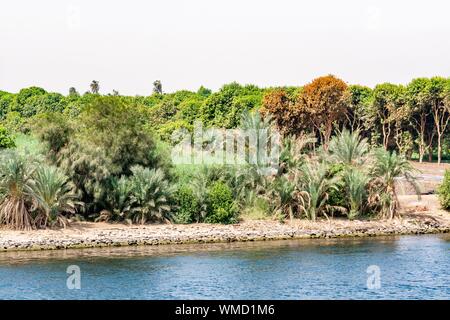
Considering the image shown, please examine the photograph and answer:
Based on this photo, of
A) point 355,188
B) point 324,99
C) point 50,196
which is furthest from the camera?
point 324,99

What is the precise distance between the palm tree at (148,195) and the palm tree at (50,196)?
122 inches

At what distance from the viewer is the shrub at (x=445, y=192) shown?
50281mm

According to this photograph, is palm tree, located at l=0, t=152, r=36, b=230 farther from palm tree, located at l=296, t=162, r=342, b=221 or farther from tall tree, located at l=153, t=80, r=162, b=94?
tall tree, located at l=153, t=80, r=162, b=94

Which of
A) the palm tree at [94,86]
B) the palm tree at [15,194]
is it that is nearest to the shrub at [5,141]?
the palm tree at [15,194]

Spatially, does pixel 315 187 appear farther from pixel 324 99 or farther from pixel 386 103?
pixel 386 103

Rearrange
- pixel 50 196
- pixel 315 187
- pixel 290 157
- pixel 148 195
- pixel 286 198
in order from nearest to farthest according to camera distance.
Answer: pixel 50 196, pixel 148 195, pixel 286 198, pixel 315 187, pixel 290 157

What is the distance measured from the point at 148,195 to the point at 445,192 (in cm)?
1800

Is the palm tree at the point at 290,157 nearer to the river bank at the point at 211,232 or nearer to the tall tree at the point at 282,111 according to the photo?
the river bank at the point at 211,232

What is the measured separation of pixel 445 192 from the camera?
50.5 meters

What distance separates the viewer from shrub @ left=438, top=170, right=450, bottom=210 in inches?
1980

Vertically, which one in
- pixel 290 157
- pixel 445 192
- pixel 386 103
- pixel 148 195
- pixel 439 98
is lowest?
pixel 445 192

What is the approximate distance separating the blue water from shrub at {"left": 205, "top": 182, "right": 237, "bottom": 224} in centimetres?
354

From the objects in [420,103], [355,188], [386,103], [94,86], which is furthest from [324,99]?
[94,86]

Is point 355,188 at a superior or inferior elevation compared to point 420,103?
inferior
